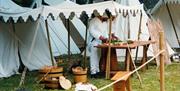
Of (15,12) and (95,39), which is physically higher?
(15,12)

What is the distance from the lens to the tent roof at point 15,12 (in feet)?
28.6

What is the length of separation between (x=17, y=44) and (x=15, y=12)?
1.52 metres

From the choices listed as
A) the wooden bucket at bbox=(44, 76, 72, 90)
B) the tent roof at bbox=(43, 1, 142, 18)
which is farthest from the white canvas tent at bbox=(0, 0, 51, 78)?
the wooden bucket at bbox=(44, 76, 72, 90)

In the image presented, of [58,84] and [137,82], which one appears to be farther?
[137,82]

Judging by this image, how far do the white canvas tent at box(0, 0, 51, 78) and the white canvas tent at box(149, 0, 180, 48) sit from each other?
17.3ft

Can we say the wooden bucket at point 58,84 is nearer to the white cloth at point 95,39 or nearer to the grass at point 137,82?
the grass at point 137,82

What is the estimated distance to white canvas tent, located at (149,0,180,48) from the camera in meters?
14.9

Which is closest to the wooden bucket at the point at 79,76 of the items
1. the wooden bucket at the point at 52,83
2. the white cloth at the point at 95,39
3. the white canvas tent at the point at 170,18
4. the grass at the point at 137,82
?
the grass at the point at 137,82

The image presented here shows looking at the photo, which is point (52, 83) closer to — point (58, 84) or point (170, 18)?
point (58, 84)

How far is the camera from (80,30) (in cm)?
1537

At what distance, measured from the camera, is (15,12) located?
30.5 ft

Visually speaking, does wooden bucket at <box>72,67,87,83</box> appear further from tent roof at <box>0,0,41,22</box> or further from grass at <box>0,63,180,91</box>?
tent roof at <box>0,0,41,22</box>

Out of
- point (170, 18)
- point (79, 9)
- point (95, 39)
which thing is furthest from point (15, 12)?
point (170, 18)

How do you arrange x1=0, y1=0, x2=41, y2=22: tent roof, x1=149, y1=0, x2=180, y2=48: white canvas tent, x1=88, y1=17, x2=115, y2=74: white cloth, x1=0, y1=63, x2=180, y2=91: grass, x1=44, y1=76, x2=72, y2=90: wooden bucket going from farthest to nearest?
1. x1=149, y1=0, x2=180, y2=48: white canvas tent
2. x1=88, y1=17, x2=115, y2=74: white cloth
3. x1=0, y1=0, x2=41, y2=22: tent roof
4. x1=0, y1=63, x2=180, y2=91: grass
5. x1=44, y1=76, x2=72, y2=90: wooden bucket
